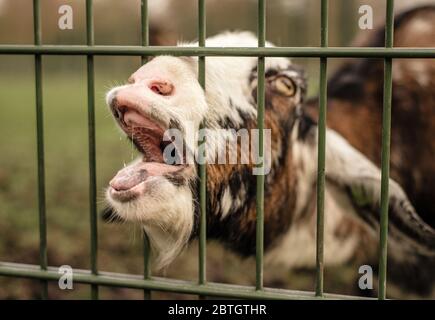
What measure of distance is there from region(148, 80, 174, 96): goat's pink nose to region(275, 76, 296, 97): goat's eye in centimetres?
58

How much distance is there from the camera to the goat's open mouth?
199 centimetres

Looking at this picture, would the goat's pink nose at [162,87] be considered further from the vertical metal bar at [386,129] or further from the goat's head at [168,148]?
the vertical metal bar at [386,129]

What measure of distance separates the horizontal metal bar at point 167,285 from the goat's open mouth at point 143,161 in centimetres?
25

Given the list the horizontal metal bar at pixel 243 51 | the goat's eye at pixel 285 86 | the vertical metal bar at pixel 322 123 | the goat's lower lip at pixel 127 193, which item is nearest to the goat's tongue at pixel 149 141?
the goat's lower lip at pixel 127 193

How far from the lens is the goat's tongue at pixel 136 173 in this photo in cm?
201

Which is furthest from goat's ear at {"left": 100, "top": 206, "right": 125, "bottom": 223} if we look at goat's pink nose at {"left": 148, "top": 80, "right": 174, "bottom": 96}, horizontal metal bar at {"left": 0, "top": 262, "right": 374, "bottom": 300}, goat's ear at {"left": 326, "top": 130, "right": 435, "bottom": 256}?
goat's ear at {"left": 326, "top": 130, "right": 435, "bottom": 256}

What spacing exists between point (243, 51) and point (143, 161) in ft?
1.55

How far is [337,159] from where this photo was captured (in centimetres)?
269

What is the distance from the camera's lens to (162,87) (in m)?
2.01

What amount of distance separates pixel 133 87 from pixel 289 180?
939mm

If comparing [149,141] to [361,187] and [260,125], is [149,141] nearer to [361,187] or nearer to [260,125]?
[260,125]

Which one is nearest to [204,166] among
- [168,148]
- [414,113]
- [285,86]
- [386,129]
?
[168,148]
